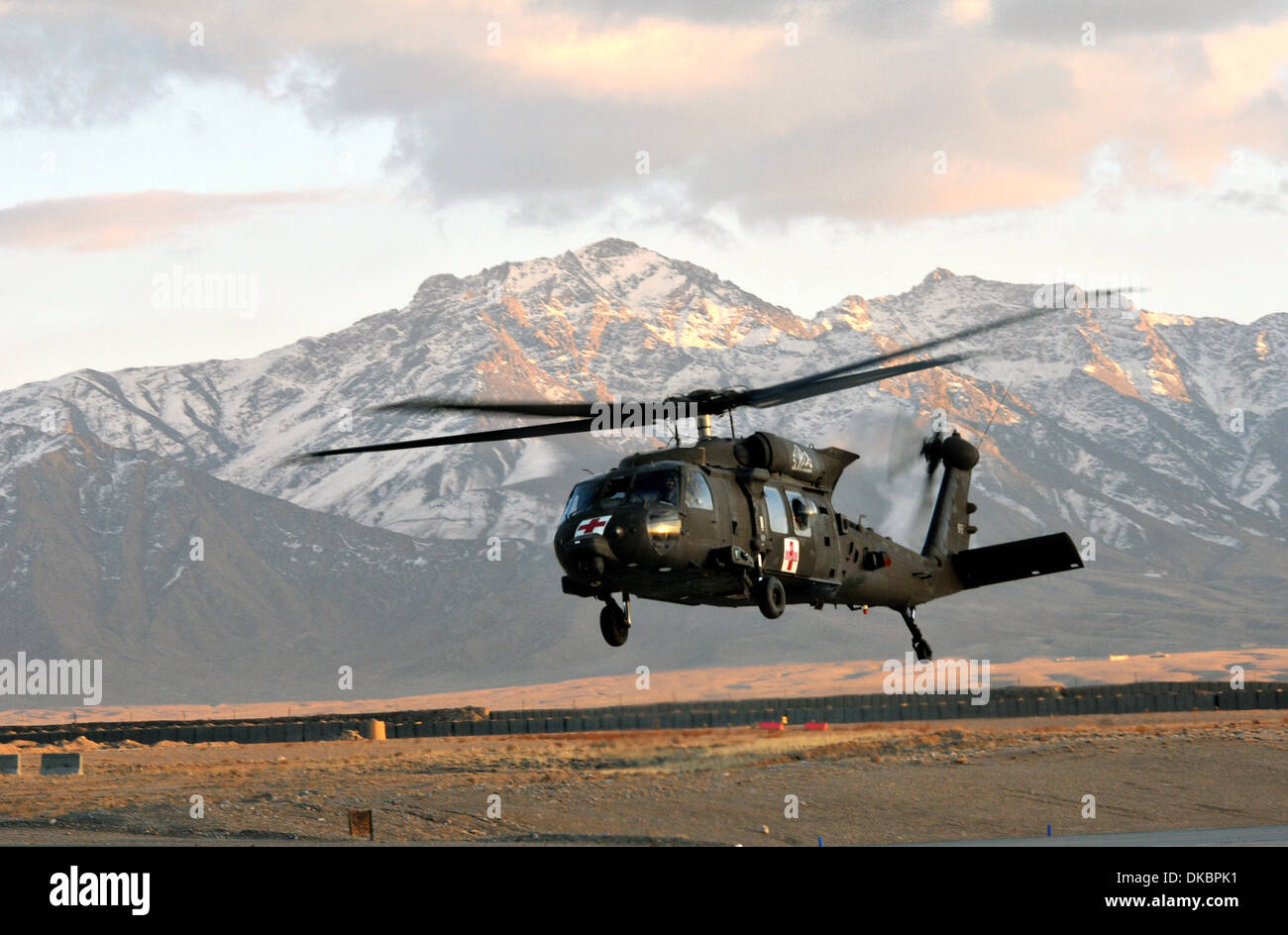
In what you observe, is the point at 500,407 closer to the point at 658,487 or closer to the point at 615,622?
the point at 658,487

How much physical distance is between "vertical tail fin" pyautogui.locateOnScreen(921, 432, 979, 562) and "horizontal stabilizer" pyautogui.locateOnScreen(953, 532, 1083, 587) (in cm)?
44

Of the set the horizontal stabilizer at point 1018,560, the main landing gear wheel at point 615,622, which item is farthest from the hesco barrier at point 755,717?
the main landing gear wheel at point 615,622

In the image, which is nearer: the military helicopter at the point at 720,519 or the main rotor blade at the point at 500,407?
the main rotor blade at the point at 500,407

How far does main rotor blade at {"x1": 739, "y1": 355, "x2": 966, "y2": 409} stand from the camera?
78.3ft

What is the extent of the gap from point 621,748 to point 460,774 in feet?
34.3

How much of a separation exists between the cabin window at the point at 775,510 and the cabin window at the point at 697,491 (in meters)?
1.68

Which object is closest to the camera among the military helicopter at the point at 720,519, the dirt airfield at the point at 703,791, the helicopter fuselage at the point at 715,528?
the military helicopter at the point at 720,519

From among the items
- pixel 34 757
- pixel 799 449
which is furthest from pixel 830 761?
pixel 34 757

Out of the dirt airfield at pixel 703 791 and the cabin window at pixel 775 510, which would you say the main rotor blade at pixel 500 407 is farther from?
the dirt airfield at pixel 703 791

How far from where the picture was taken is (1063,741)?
1967 inches

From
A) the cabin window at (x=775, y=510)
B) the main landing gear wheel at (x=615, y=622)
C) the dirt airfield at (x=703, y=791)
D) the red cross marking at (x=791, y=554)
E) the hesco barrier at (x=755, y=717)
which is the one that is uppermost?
the cabin window at (x=775, y=510)

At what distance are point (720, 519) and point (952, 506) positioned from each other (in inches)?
430

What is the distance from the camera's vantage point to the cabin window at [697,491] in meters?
26.5

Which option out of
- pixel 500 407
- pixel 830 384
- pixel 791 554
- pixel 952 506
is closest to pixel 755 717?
pixel 952 506
